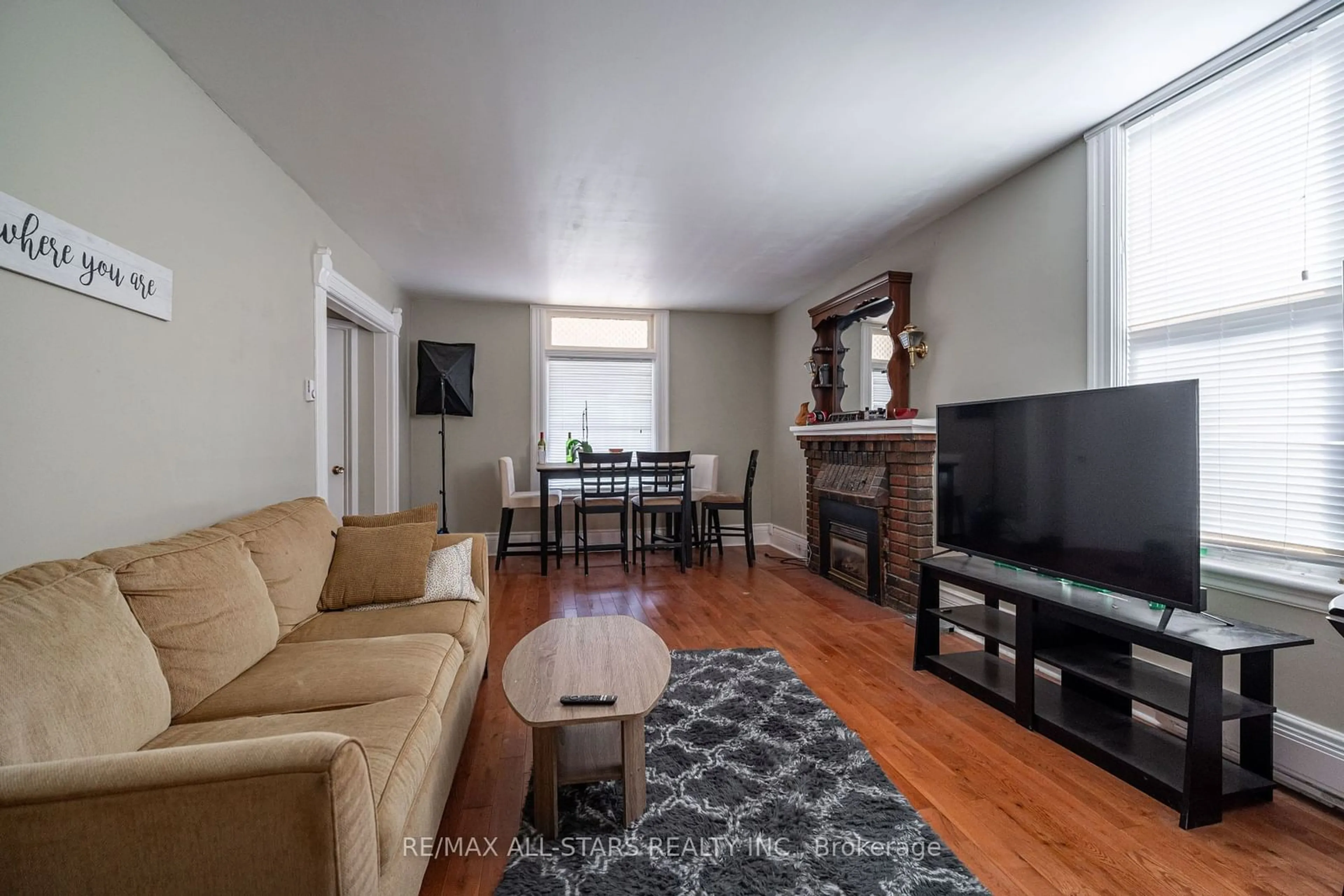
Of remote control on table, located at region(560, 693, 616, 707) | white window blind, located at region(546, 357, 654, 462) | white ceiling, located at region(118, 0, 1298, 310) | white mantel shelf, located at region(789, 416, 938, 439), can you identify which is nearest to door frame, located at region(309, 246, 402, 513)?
white ceiling, located at region(118, 0, 1298, 310)

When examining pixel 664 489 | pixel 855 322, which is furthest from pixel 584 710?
pixel 855 322

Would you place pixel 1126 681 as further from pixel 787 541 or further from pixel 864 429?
pixel 787 541

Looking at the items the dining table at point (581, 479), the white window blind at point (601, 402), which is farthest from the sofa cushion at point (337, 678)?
the white window blind at point (601, 402)

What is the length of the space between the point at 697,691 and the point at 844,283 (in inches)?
139

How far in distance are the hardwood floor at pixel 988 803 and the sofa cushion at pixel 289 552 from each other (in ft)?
2.67

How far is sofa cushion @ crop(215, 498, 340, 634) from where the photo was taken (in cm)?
200

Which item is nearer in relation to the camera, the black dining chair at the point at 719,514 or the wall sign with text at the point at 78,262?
the wall sign with text at the point at 78,262

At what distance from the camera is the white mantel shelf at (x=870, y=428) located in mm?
3404

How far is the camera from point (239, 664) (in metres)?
1.63

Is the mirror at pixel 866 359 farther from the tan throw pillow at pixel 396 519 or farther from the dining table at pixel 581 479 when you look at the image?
the tan throw pillow at pixel 396 519

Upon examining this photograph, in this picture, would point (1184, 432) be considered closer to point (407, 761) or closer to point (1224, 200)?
point (1224, 200)

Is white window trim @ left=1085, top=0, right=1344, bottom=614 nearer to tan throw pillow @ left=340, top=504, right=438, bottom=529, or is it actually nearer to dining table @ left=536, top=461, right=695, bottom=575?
dining table @ left=536, top=461, right=695, bottom=575

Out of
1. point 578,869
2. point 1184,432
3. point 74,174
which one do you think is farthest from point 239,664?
point 1184,432

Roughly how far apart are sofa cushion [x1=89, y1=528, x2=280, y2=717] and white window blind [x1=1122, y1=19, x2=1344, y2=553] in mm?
3347
